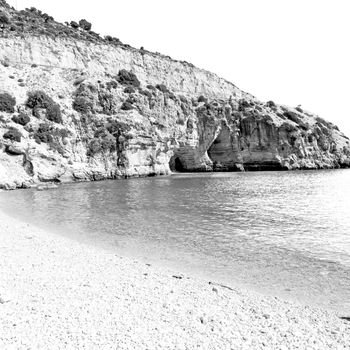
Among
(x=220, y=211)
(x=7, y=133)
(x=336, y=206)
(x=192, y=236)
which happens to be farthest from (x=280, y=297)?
(x=7, y=133)

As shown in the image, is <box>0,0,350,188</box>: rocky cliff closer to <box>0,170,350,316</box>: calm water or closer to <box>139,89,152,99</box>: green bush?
<box>139,89,152,99</box>: green bush

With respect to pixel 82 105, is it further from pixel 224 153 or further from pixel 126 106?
pixel 224 153

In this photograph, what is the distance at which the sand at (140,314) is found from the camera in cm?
562

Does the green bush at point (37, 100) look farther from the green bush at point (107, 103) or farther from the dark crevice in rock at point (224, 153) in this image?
Answer: the dark crevice in rock at point (224, 153)

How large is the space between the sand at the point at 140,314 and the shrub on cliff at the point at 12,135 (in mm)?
38043

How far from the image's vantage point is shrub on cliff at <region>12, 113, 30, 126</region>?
156 feet

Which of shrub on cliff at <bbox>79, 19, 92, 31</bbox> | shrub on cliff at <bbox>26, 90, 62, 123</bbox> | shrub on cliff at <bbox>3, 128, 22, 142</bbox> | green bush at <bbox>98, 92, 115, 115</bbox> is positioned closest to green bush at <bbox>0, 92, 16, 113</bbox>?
shrub on cliff at <bbox>26, 90, 62, 123</bbox>

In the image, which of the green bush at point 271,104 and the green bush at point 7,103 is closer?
the green bush at point 7,103

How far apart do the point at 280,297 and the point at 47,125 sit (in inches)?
1878

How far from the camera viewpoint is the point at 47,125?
49469 mm

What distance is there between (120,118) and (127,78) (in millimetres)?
14984

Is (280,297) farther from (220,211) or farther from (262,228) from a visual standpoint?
(220,211)

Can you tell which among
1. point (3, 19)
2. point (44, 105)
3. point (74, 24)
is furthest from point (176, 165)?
point (3, 19)

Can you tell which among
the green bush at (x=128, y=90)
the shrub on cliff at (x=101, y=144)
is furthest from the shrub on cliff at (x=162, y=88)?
the shrub on cliff at (x=101, y=144)
